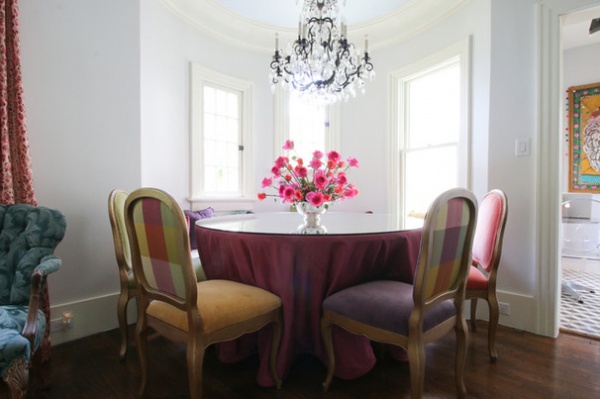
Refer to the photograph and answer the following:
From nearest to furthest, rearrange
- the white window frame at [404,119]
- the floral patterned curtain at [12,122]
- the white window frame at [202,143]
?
the floral patterned curtain at [12,122]
the white window frame at [404,119]
the white window frame at [202,143]

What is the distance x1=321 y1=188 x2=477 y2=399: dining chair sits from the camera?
3.93 feet

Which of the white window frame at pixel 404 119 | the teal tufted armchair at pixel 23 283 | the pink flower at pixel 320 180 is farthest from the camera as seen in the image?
the white window frame at pixel 404 119

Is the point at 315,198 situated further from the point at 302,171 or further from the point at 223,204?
the point at 223,204

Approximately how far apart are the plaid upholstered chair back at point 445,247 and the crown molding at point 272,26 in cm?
246

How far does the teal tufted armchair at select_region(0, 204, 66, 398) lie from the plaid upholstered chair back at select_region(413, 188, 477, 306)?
1.54 m

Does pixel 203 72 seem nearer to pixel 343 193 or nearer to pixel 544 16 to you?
pixel 343 193

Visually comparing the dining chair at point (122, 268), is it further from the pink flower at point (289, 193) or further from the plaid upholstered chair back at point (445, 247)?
the plaid upholstered chair back at point (445, 247)

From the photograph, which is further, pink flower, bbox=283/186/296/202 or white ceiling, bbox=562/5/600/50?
white ceiling, bbox=562/5/600/50

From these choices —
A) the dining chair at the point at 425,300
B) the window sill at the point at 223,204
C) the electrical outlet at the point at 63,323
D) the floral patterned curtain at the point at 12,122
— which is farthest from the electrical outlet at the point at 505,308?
the floral patterned curtain at the point at 12,122

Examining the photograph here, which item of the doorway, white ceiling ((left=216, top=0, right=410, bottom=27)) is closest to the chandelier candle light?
white ceiling ((left=216, top=0, right=410, bottom=27))

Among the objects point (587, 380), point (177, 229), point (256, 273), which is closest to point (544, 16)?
point (587, 380)

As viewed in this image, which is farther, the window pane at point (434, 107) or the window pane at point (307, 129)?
the window pane at point (307, 129)

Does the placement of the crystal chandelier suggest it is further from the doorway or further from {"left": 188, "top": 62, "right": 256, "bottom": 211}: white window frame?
the doorway

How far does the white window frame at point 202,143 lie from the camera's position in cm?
323
